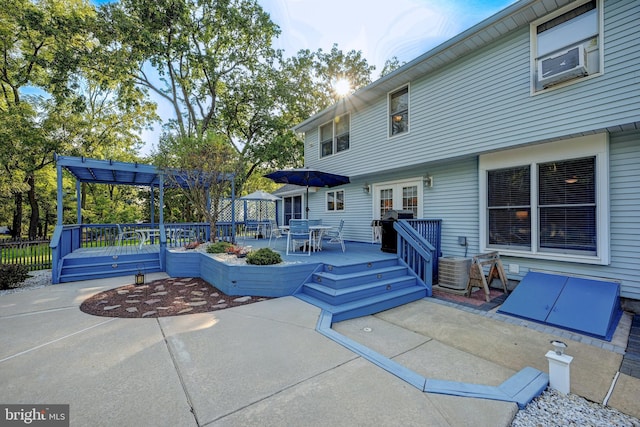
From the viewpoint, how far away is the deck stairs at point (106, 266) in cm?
690

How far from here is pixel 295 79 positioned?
18.7m

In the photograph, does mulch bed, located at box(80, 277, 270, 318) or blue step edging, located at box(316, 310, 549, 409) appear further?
mulch bed, located at box(80, 277, 270, 318)

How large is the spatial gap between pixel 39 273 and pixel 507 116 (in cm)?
1294

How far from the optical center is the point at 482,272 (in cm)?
537

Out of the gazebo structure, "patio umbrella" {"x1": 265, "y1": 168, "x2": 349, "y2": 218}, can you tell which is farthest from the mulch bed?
"patio umbrella" {"x1": 265, "y1": 168, "x2": 349, "y2": 218}

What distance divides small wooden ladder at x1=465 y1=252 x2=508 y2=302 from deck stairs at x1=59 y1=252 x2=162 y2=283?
7815 mm

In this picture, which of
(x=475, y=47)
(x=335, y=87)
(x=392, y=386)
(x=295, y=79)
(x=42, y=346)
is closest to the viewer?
(x=392, y=386)

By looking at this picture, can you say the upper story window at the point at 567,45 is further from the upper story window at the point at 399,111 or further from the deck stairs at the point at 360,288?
the deck stairs at the point at 360,288

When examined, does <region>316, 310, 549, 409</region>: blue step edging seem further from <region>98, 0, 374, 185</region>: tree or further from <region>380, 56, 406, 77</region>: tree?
<region>380, 56, 406, 77</region>: tree

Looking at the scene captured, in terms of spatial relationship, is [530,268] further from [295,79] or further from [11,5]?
[11,5]

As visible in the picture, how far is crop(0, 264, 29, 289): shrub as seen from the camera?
6.21 metres

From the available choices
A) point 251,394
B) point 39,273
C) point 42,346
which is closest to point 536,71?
point 251,394

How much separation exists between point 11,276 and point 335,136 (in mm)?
9721

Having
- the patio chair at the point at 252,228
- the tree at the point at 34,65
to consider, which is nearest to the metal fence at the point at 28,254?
the tree at the point at 34,65
